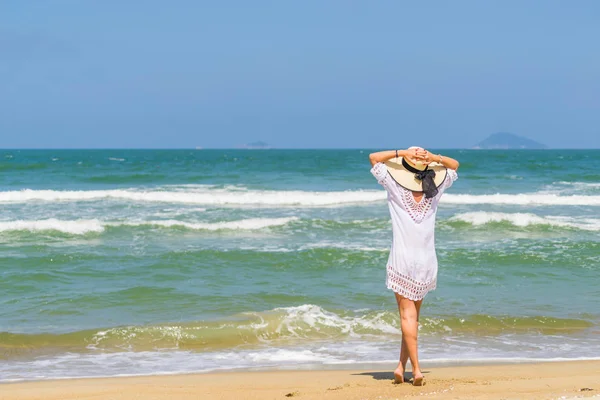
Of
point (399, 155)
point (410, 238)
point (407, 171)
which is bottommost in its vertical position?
point (410, 238)

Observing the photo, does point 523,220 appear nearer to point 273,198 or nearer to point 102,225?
point 102,225

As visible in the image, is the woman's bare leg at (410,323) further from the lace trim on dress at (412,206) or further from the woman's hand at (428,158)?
the woman's hand at (428,158)

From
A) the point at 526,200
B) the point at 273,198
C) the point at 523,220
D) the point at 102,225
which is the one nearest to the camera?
the point at 102,225

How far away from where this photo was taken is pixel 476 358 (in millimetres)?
7012

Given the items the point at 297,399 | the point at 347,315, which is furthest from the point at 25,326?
the point at 297,399

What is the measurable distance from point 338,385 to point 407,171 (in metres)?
1.80

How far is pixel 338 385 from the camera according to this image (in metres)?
5.66

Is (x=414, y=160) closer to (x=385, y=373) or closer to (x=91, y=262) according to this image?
(x=385, y=373)

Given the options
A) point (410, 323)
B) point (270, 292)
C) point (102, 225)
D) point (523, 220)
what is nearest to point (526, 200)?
point (523, 220)

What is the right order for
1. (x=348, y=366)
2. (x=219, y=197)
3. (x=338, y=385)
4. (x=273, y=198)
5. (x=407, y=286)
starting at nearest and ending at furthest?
(x=407, y=286) → (x=338, y=385) → (x=348, y=366) → (x=273, y=198) → (x=219, y=197)

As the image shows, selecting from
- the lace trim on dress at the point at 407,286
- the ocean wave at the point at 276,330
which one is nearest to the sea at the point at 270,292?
the ocean wave at the point at 276,330

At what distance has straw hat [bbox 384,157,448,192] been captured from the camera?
202 inches

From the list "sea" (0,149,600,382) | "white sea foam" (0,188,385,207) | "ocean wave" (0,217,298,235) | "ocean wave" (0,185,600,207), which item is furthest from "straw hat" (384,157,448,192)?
"white sea foam" (0,188,385,207)

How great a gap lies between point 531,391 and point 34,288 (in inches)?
291
